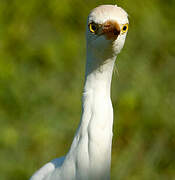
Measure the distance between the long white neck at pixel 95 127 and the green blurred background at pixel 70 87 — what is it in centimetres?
121

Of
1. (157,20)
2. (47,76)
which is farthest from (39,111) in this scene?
(157,20)

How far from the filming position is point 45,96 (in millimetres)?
3342

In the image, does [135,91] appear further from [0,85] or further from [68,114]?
[0,85]

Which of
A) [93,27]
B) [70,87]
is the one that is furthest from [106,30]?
[70,87]

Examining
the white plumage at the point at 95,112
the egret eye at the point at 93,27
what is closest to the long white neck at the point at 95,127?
the white plumage at the point at 95,112

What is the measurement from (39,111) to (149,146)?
35.4 inches

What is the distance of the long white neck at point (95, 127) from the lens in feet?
5.37

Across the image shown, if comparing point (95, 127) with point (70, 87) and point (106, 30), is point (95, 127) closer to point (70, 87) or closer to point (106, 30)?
point (106, 30)

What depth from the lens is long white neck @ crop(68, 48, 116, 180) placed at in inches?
64.4

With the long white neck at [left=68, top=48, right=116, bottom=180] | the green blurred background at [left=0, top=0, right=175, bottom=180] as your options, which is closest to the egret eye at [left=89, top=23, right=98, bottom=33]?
the long white neck at [left=68, top=48, right=116, bottom=180]

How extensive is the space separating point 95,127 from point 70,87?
70.6 inches

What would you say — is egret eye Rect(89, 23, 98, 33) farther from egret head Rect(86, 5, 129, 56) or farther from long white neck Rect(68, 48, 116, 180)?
long white neck Rect(68, 48, 116, 180)

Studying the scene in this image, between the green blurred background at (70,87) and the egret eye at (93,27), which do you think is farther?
the green blurred background at (70,87)

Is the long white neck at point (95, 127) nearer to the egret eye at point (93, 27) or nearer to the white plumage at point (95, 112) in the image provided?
the white plumage at point (95, 112)
